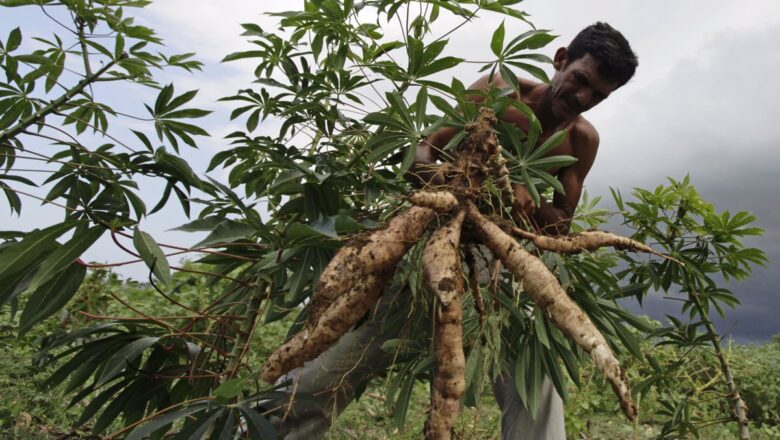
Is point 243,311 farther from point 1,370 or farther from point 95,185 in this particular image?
point 1,370

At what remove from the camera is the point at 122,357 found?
3.81 feet

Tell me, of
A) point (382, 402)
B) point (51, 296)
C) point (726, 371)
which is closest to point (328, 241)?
point (51, 296)

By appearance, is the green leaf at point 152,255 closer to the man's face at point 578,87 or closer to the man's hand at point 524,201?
the man's hand at point 524,201

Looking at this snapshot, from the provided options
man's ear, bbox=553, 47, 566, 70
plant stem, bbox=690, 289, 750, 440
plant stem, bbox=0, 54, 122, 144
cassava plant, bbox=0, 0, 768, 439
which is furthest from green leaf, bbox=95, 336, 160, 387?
plant stem, bbox=690, 289, 750, 440

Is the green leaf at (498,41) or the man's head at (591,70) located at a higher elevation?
the man's head at (591,70)

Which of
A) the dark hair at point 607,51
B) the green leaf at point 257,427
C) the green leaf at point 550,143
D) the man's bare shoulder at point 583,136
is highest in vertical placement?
the dark hair at point 607,51

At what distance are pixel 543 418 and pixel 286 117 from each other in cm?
112

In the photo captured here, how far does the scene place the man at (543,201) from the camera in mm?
1413

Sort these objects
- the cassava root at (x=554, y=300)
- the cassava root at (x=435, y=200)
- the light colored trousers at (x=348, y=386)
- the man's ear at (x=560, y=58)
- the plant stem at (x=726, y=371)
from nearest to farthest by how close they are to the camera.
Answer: the cassava root at (x=554, y=300), the cassava root at (x=435, y=200), the light colored trousers at (x=348, y=386), the man's ear at (x=560, y=58), the plant stem at (x=726, y=371)

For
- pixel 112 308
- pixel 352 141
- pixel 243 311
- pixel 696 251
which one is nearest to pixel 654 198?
pixel 696 251

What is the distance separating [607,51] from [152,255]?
46.8 inches

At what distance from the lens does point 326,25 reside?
1.37m

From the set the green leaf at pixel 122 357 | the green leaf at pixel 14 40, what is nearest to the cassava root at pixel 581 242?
the green leaf at pixel 122 357

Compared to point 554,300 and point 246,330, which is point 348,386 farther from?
point 554,300
